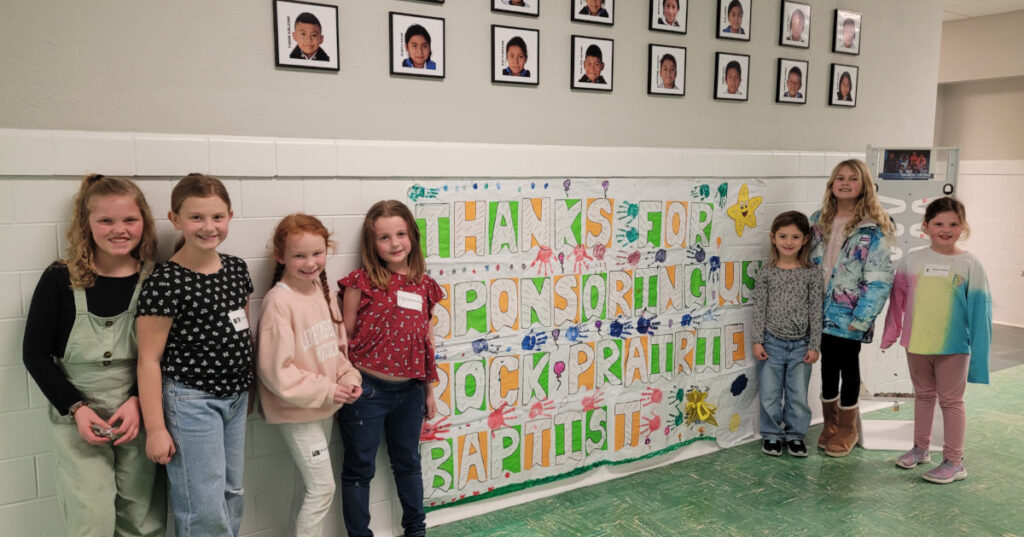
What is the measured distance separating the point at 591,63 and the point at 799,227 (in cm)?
129

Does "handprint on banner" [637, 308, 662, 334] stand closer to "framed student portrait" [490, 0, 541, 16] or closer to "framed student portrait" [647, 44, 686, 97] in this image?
"framed student portrait" [647, 44, 686, 97]

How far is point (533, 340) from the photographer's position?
9.37ft

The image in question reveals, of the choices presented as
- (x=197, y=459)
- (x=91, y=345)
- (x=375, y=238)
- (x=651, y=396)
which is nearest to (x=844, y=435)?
(x=651, y=396)

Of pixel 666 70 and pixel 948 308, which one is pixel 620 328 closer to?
pixel 666 70

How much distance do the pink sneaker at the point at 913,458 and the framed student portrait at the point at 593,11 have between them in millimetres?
2369

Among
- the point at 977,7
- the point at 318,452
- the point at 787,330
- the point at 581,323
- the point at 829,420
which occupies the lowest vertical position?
the point at 829,420

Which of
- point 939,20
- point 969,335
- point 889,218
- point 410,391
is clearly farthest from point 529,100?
point 939,20

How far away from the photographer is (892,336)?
10.6 feet

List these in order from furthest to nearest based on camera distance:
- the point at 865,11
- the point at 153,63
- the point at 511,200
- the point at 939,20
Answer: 1. the point at 939,20
2. the point at 865,11
3. the point at 511,200
4. the point at 153,63

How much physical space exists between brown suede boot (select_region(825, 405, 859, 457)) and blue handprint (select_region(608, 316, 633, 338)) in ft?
3.87

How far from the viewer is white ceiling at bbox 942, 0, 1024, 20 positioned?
17.7 ft

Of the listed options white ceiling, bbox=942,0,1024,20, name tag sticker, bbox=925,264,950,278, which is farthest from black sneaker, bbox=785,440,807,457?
white ceiling, bbox=942,0,1024,20

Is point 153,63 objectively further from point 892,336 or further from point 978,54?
point 978,54

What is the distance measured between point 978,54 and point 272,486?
257 inches
